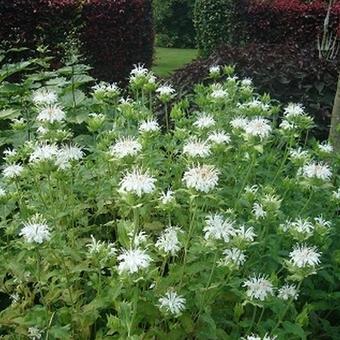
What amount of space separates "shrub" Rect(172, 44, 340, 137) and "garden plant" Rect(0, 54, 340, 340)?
76.4 inches

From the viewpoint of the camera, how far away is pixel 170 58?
14.2m

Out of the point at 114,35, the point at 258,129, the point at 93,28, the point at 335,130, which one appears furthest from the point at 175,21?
the point at 258,129

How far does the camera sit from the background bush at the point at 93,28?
598 centimetres

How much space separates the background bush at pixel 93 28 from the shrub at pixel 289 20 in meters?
1.91

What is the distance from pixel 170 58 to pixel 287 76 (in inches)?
372

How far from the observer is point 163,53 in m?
15.2

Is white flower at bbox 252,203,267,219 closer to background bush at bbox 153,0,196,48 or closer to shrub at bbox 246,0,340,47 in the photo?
shrub at bbox 246,0,340,47

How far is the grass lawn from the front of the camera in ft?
39.6

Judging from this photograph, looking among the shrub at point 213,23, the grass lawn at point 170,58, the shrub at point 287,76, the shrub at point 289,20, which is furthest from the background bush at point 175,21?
the shrub at point 287,76

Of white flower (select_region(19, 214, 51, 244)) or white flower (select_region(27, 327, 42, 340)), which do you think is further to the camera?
white flower (select_region(27, 327, 42, 340))

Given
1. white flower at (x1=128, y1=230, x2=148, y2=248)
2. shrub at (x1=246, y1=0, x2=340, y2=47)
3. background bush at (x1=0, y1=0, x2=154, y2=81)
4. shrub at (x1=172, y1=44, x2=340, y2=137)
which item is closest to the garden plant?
white flower at (x1=128, y1=230, x2=148, y2=248)

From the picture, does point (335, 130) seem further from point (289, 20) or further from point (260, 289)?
point (289, 20)

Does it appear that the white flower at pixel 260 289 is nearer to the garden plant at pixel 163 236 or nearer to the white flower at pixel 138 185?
the garden plant at pixel 163 236

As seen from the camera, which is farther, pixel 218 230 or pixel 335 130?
pixel 335 130
